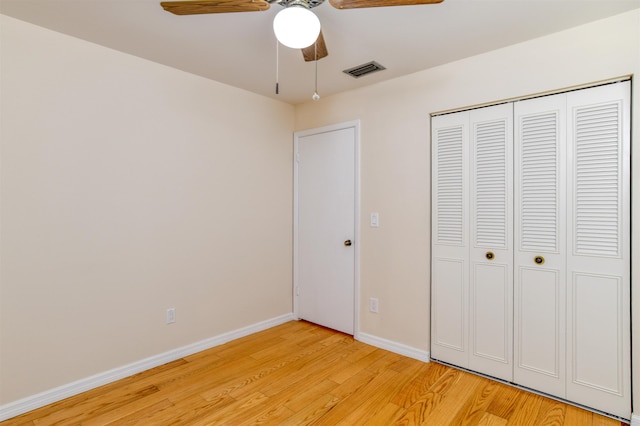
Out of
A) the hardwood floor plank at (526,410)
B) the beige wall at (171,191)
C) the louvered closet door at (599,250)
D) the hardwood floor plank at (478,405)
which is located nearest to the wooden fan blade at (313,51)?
the beige wall at (171,191)

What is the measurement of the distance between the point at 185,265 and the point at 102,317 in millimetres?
686

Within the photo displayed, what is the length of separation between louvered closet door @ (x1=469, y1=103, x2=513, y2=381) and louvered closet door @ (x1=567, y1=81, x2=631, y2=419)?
0.35 metres

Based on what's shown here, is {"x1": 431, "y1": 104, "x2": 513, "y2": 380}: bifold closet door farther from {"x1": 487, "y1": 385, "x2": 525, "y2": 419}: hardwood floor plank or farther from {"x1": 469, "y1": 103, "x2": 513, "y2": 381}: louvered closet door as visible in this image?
{"x1": 487, "y1": 385, "x2": 525, "y2": 419}: hardwood floor plank

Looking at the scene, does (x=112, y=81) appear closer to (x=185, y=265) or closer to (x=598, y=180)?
(x=185, y=265)

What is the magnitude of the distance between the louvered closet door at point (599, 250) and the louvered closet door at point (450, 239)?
0.65 m

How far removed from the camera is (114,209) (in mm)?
2432

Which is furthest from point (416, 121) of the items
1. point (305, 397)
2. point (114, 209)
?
point (114, 209)

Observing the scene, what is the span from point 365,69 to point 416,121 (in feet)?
1.98

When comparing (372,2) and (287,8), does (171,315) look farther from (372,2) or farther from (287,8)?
(372,2)

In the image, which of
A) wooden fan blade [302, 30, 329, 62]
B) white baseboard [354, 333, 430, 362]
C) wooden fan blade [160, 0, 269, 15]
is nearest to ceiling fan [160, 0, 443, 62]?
wooden fan blade [160, 0, 269, 15]

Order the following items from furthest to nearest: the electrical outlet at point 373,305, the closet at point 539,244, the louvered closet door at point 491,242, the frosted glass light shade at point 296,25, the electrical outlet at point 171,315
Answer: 1. the electrical outlet at point 373,305
2. the electrical outlet at point 171,315
3. the louvered closet door at point 491,242
4. the closet at point 539,244
5. the frosted glass light shade at point 296,25

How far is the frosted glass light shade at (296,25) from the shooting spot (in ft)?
4.72

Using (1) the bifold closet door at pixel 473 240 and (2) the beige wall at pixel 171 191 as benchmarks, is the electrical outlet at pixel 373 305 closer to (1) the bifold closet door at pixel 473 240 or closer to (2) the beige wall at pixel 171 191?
(2) the beige wall at pixel 171 191

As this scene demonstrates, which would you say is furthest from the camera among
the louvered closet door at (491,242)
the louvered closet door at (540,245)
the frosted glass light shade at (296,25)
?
the louvered closet door at (491,242)
